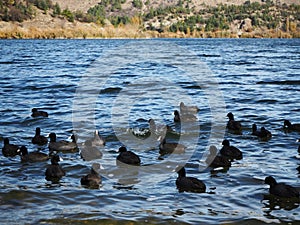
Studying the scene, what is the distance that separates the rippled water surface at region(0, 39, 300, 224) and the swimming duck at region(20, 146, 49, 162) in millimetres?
270

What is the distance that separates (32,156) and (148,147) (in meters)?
4.24

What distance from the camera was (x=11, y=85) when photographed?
3362 cm

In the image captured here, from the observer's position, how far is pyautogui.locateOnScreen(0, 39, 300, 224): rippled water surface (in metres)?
11.3

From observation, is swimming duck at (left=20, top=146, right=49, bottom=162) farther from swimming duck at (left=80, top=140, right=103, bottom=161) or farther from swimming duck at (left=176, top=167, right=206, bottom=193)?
swimming duck at (left=176, top=167, right=206, bottom=193)

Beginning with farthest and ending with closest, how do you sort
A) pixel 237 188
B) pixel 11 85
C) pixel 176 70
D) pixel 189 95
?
pixel 176 70
pixel 11 85
pixel 189 95
pixel 237 188

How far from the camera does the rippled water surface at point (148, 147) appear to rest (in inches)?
444

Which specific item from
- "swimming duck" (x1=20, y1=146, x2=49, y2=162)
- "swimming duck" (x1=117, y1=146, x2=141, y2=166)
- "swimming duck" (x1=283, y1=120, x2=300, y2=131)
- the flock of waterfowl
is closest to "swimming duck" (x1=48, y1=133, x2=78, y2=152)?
the flock of waterfowl

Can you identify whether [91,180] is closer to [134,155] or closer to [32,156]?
[134,155]

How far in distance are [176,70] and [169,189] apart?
112 feet

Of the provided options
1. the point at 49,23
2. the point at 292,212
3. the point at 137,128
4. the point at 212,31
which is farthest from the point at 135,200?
the point at 212,31

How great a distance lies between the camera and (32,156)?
15.3 metres

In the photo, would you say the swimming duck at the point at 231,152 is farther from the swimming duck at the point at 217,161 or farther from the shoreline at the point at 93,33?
the shoreline at the point at 93,33

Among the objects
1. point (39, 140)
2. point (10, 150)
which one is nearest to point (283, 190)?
point (10, 150)

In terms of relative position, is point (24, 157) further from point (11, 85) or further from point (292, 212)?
point (11, 85)
